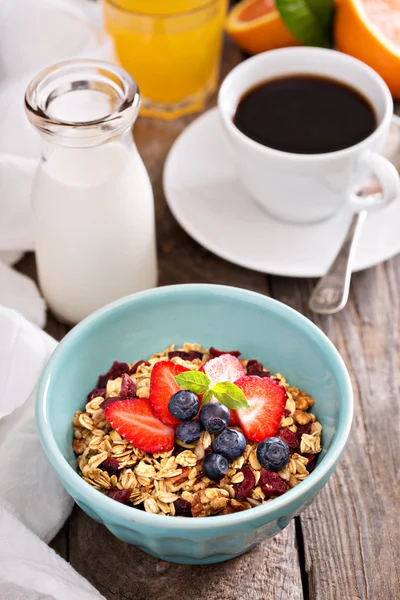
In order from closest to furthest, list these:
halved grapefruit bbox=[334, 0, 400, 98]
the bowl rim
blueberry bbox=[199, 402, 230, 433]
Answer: the bowl rim, blueberry bbox=[199, 402, 230, 433], halved grapefruit bbox=[334, 0, 400, 98]

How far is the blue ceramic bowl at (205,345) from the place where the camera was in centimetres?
81

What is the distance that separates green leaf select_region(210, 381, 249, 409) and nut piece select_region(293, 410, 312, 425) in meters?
0.09

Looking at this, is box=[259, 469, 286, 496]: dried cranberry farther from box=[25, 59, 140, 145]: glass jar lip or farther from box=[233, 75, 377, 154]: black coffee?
box=[233, 75, 377, 154]: black coffee

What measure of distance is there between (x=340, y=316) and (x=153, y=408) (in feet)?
1.45

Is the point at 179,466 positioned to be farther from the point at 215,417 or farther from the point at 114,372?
the point at 114,372

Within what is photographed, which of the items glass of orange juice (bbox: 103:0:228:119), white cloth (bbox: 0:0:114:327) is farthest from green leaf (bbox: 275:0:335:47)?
white cloth (bbox: 0:0:114:327)

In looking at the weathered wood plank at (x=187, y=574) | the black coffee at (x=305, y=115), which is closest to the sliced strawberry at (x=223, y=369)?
the weathered wood plank at (x=187, y=574)

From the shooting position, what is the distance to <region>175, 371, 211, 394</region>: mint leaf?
92 cm

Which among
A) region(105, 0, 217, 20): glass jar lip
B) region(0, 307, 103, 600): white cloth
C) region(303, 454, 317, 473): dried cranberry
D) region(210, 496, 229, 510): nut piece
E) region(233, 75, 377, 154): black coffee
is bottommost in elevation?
region(0, 307, 103, 600): white cloth

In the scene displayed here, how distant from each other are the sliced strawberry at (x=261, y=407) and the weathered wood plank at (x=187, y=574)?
159mm

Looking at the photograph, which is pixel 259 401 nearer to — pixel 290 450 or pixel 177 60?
pixel 290 450

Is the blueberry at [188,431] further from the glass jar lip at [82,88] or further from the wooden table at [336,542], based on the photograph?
the glass jar lip at [82,88]

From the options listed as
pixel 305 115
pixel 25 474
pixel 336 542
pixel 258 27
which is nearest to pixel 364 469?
pixel 336 542

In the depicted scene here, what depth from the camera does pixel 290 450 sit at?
3.09ft
